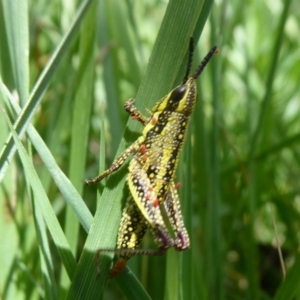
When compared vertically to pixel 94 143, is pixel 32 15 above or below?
above

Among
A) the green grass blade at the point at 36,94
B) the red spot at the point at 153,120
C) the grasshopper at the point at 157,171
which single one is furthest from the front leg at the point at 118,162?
the green grass blade at the point at 36,94

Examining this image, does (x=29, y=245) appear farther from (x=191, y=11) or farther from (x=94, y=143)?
(x=94, y=143)

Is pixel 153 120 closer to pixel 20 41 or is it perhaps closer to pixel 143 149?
pixel 143 149

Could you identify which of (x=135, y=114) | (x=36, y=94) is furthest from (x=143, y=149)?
(x=36, y=94)

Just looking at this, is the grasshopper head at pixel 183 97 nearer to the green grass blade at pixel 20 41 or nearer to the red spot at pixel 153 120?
the red spot at pixel 153 120

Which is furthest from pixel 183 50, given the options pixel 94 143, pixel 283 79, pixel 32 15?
pixel 283 79

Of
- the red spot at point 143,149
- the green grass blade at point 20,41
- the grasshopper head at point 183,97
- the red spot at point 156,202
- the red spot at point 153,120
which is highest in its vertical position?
the green grass blade at point 20,41

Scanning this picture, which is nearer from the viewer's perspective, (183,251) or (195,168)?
(183,251)
